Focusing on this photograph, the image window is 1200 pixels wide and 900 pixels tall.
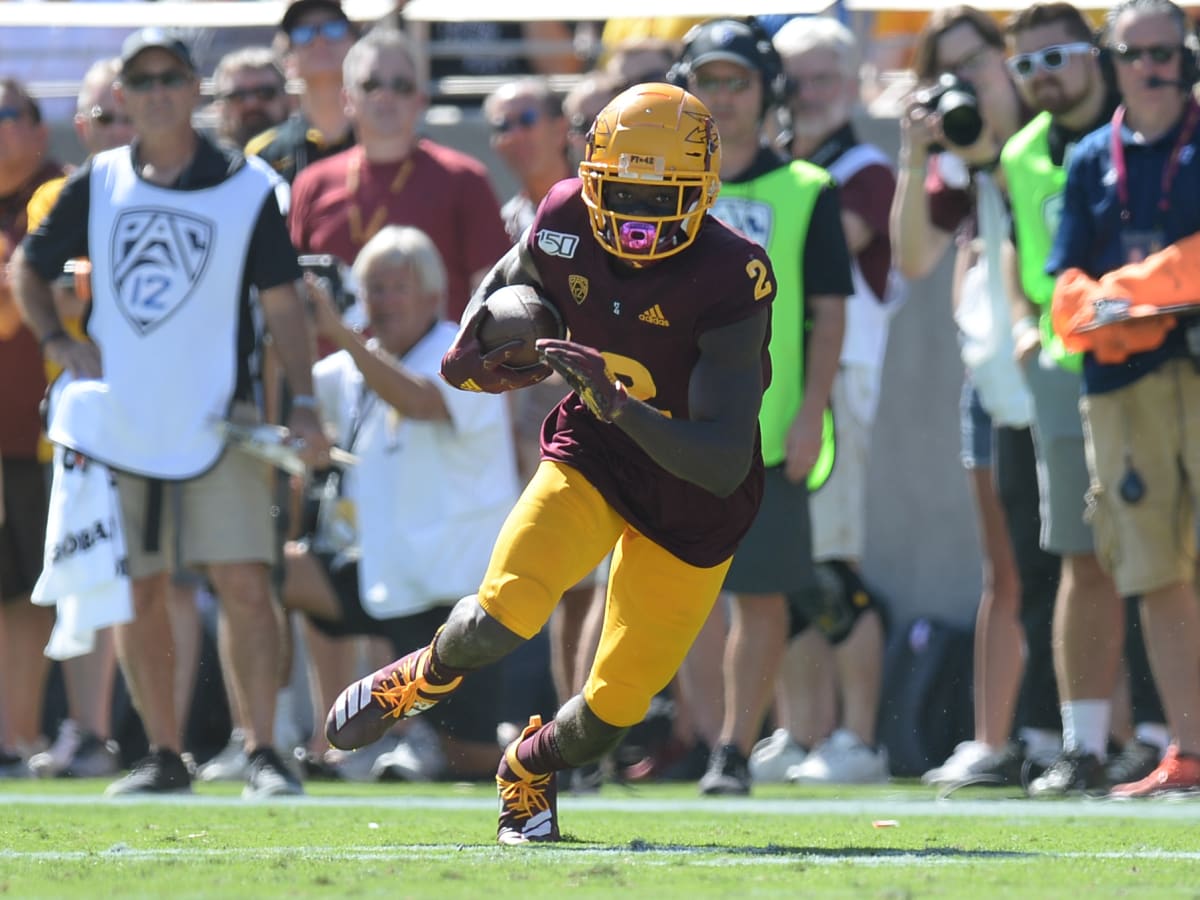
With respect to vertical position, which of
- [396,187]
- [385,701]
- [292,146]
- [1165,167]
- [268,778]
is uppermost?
[292,146]

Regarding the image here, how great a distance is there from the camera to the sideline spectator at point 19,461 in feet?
29.9

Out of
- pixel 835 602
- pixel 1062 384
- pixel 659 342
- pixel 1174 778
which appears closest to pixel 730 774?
pixel 835 602

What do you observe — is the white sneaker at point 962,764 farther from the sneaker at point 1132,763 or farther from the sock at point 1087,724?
the sock at point 1087,724

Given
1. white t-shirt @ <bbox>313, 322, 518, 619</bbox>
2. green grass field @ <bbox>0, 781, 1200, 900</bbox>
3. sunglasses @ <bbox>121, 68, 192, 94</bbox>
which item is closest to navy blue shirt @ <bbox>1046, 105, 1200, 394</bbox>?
green grass field @ <bbox>0, 781, 1200, 900</bbox>

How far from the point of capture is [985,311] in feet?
27.8

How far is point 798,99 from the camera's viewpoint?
8820 millimetres

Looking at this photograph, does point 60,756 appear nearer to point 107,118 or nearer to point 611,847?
point 107,118

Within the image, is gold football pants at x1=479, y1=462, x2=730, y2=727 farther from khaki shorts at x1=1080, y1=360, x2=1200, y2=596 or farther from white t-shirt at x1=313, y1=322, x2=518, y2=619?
white t-shirt at x1=313, y1=322, x2=518, y2=619

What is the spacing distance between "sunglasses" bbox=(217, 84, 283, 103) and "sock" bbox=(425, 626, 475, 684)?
4559 millimetres

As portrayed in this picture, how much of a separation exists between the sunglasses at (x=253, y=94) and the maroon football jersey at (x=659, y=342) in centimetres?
414

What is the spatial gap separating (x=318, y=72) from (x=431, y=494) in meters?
2.06

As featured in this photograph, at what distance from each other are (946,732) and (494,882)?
4.80 metres

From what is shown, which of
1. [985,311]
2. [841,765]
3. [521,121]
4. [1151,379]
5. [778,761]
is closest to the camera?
[1151,379]

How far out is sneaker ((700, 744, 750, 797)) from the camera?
24.6 ft
